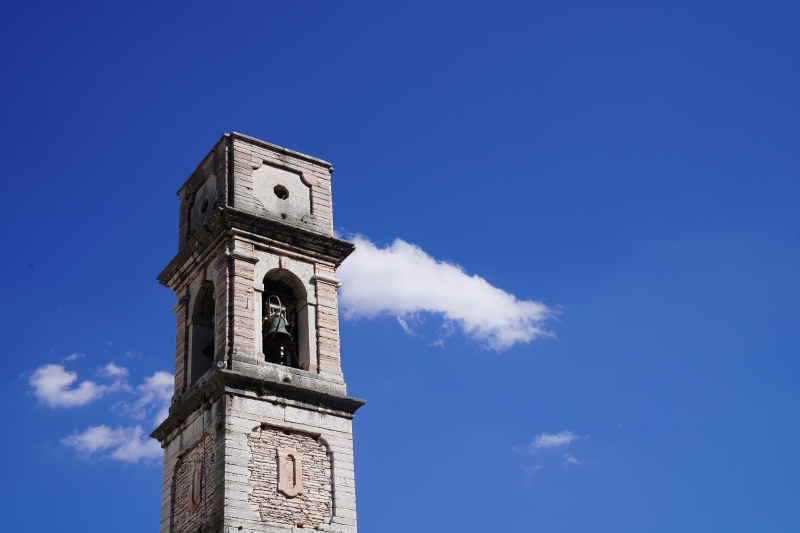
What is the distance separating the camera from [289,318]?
18.7 m

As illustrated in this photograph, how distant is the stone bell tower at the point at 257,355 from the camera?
16.3 m

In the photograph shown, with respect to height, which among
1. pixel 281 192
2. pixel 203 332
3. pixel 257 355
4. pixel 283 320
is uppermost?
pixel 281 192

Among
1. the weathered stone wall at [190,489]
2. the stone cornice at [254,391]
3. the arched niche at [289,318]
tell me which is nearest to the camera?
the weathered stone wall at [190,489]

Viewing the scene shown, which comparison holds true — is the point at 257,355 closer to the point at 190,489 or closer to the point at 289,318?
the point at 289,318

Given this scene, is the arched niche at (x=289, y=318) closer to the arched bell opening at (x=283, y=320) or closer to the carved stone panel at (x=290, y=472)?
the arched bell opening at (x=283, y=320)

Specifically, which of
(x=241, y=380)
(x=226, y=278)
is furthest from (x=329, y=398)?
(x=226, y=278)

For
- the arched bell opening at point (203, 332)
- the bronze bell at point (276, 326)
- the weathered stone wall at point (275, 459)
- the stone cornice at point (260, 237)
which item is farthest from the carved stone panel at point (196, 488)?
the stone cornice at point (260, 237)

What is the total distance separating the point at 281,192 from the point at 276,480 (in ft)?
18.0

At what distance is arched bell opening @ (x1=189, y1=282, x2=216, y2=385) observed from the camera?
18.4 meters

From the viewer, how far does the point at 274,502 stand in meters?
16.1

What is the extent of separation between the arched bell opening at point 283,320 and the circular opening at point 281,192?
1.56m

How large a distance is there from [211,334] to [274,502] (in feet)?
12.7

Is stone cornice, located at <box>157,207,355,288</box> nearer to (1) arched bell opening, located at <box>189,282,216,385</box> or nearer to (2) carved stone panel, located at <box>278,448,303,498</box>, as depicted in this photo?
(1) arched bell opening, located at <box>189,282,216,385</box>

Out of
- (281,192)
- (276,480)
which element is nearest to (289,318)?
(281,192)
